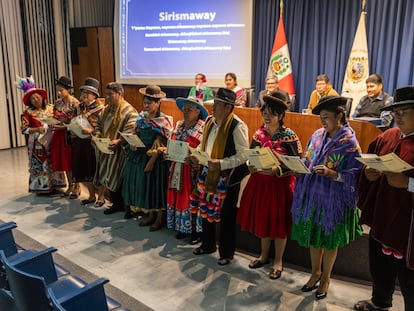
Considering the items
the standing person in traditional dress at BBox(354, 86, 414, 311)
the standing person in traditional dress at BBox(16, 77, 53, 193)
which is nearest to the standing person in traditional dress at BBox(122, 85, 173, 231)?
the standing person in traditional dress at BBox(16, 77, 53, 193)

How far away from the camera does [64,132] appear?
4715 millimetres

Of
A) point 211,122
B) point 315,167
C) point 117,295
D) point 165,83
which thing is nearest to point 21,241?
point 117,295

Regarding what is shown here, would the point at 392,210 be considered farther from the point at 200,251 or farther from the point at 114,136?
the point at 114,136

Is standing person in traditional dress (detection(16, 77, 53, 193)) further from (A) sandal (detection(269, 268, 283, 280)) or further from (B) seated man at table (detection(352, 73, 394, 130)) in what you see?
(B) seated man at table (detection(352, 73, 394, 130))

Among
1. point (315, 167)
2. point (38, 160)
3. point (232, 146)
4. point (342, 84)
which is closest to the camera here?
point (315, 167)

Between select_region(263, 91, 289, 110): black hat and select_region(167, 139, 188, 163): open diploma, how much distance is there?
757mm

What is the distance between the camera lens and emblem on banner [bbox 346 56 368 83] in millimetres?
5676

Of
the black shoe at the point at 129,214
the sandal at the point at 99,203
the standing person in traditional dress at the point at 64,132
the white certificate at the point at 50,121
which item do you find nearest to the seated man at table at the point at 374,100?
the black shoe at the point at 129,214

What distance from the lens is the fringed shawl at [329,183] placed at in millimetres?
2346

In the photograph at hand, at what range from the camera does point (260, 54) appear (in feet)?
22.9

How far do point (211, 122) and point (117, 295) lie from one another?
1395mm

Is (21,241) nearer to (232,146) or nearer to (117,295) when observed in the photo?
(117,295)

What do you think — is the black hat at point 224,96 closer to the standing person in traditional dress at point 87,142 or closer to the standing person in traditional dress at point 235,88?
the standing person in traditional dress at point 87,142

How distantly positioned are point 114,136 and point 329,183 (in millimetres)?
2304
